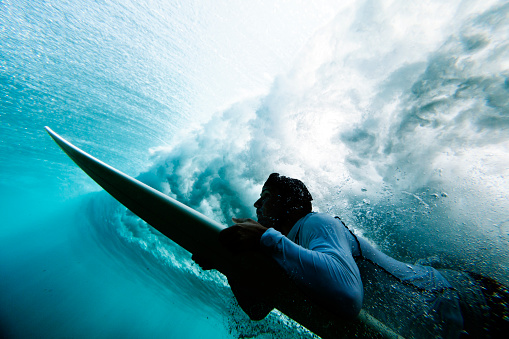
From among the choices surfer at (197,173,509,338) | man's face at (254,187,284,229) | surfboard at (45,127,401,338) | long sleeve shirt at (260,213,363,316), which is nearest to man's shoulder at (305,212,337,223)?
surfer at (197,173,509,338)

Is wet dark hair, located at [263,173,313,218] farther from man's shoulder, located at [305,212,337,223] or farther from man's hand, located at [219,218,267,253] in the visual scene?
man's hand, located at [219,218,267,253]

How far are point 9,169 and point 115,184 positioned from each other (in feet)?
113

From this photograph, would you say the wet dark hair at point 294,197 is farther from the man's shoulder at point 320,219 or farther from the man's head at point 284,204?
the man's shoulder at point 320,219

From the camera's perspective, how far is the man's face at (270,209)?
1.94 meters

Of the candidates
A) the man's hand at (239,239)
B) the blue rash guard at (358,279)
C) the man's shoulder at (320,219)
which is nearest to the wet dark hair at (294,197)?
the blue rash guard at (358,279)

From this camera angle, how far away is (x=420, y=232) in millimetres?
5102

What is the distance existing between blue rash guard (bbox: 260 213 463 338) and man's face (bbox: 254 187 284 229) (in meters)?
0.37

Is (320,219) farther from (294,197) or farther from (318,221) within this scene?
(294,197)

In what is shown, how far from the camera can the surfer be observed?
0.85 m

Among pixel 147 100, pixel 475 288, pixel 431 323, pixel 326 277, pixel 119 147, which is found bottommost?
pixel 119 147

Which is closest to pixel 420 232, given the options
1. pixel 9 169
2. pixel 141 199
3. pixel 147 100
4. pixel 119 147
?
pixel 141 199

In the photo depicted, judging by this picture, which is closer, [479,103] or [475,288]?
[475,288]

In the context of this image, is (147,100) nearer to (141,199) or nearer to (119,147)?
(119,147)

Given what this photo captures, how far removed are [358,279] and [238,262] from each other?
2.10 ft
